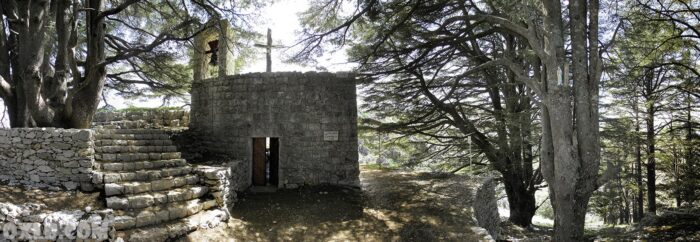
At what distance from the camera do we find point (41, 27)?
6.49 metres

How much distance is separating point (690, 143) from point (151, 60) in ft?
47.7

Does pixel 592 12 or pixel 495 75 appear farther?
pixel 495 75

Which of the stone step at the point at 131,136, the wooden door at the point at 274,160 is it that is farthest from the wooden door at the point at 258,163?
the stone step at the point at 131,136

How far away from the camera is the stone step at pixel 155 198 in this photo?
5590 mm

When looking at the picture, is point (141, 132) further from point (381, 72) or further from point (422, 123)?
point (422, 123)

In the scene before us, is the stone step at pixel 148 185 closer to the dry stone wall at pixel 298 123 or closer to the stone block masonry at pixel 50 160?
the stone block masonry at pixel 50 160

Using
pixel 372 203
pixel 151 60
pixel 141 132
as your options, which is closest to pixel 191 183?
pixel 141 132

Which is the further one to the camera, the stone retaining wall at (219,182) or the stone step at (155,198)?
the stone retaining wall at (219,182)

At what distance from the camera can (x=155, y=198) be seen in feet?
19.4

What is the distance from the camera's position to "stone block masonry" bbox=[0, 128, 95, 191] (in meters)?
5.81

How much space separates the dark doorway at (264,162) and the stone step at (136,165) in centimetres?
196

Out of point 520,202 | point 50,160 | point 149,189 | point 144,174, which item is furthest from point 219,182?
point 520,202

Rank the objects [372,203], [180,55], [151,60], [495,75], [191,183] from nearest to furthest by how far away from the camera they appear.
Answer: [191,183] → [372,203] → [151,60] → [180,55] → [495,75]

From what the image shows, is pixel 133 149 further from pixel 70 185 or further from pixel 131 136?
pixel 70 185
